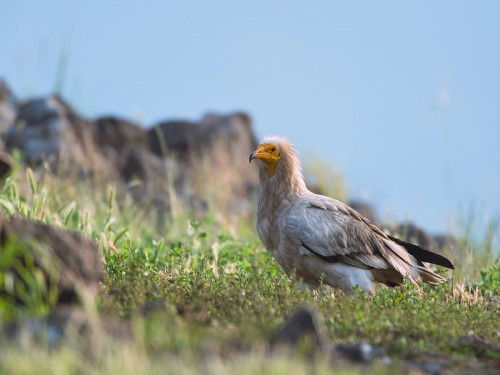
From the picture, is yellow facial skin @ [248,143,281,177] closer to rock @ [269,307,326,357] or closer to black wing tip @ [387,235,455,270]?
black wing tip @ [387,235,455,270]

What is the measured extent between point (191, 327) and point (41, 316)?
0.80 metres

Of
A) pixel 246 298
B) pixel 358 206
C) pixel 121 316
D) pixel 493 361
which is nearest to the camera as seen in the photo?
pixel 493 361

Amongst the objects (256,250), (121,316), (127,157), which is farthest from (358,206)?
(121,316)

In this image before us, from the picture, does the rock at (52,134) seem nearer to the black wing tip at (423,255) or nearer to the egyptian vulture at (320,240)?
the egyptian vulture at (320,240)

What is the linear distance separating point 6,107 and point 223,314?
52.9ft

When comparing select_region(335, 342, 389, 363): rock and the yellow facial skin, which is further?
the yellow facial skin

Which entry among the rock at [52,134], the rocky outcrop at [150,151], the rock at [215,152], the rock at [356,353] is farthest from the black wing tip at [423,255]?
the rock at [215,152]

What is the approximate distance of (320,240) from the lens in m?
8.11

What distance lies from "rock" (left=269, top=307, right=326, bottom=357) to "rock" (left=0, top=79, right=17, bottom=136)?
1491cm

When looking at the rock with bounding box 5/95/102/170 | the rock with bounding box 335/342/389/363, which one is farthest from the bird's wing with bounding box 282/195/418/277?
the rock with bounding box 5/95/102/170

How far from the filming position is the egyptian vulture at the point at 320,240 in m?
8.17

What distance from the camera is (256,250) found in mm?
10984

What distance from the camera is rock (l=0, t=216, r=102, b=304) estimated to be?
544 cm

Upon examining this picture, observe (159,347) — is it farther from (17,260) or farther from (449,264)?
(449,264)
